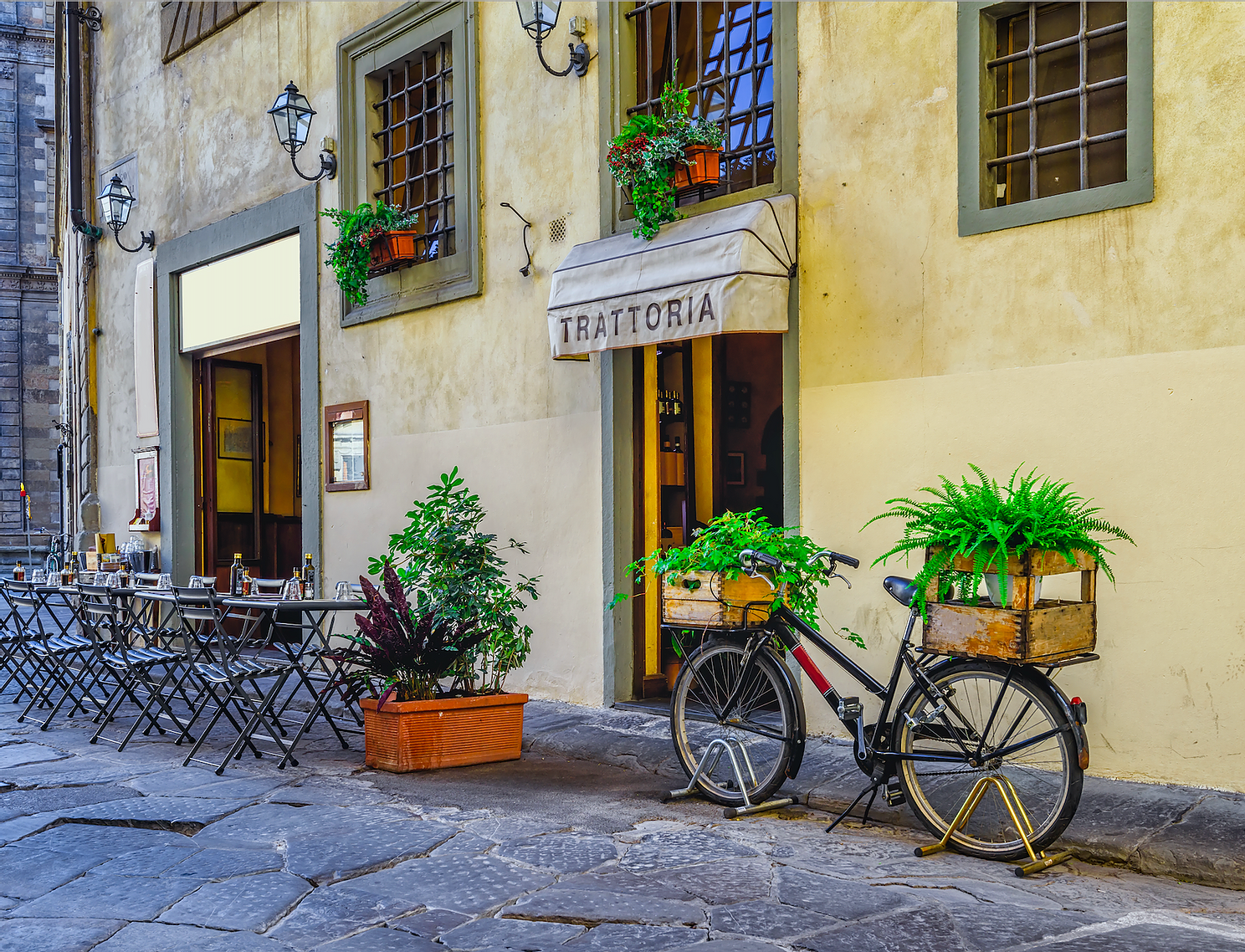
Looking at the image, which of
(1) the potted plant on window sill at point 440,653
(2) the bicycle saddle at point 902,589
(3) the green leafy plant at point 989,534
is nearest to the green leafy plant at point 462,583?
(1) the potted plant on window sill at point 440,653

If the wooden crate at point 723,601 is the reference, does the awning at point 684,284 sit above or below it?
above

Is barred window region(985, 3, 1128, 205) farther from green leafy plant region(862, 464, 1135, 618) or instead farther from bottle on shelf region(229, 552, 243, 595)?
bottle on shelf region(229, 552, 243, 595)

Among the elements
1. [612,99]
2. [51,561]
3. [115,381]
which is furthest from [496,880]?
[115,381]

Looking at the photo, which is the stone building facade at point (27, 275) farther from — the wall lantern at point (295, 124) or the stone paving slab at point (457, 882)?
the stone paving slab at point (457, 882)

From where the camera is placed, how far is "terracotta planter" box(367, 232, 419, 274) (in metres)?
9.20

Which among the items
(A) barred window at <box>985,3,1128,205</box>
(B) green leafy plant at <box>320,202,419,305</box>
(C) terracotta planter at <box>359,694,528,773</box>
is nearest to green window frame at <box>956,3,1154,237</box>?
(A) barred window at <box>985,3,1128,205</box>

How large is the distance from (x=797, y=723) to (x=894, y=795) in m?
0.54

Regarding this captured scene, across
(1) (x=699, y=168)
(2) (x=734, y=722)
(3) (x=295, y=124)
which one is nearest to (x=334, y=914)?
(2) (x=734, y=722)

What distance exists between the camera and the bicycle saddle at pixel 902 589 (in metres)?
4.72

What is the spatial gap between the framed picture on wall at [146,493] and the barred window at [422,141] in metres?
4.75

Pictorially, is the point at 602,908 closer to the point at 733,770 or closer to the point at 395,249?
the point at 733,770

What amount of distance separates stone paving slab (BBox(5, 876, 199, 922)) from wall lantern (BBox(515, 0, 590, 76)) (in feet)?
18.2

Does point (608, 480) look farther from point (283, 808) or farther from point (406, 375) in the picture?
point (283, 808)

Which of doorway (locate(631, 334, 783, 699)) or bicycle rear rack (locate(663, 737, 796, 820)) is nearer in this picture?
bicycle rear rack (locate(663, 737, 796, 820))
